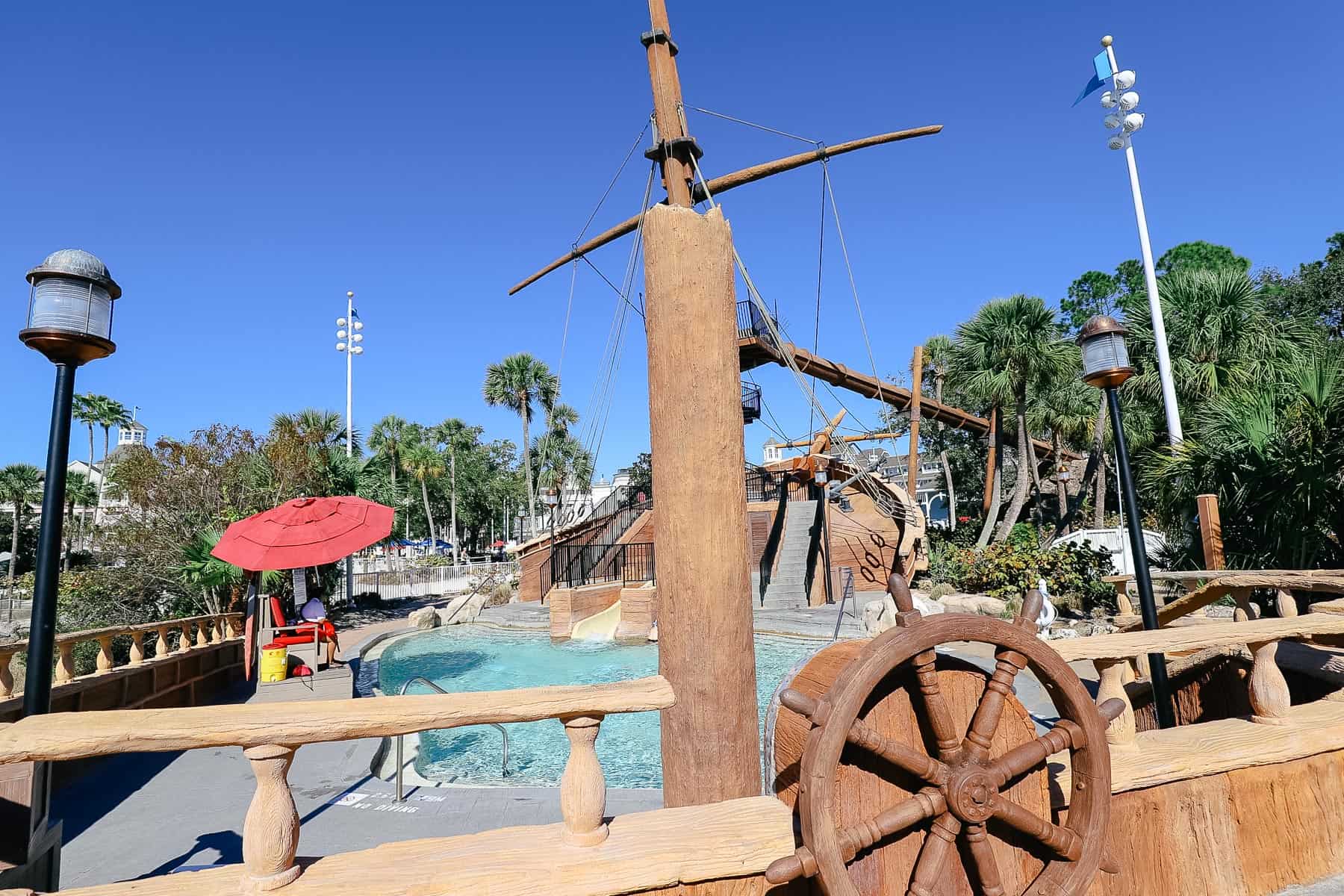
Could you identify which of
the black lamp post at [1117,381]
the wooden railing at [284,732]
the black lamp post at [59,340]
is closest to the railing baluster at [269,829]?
the wooden railing at [284,732]

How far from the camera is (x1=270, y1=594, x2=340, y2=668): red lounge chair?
27.8ft

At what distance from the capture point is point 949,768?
1949 millimetres

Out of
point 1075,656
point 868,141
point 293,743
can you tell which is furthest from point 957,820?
point 868,141

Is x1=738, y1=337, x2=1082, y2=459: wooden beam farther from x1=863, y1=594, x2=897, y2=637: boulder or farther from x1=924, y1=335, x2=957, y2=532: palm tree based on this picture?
x1=863, y1=594, x2=897, y2=637: boulder

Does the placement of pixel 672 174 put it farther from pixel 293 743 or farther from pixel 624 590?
pixel 624 590

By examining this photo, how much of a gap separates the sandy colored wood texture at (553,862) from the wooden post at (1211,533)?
7446mm

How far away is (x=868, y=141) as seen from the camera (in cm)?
539

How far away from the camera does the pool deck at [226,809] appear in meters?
4.24

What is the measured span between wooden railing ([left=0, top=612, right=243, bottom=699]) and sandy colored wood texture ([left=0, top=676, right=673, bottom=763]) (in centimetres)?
385

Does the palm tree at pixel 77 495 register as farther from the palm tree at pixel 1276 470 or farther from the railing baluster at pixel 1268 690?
the railing baluster at pixel 1268 690

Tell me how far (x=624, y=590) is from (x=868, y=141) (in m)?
12.5

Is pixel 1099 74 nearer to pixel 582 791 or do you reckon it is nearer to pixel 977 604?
pixel 977 604

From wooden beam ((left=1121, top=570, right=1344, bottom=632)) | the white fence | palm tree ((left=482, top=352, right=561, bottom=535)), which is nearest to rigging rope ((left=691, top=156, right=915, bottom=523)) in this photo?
wooden beam ((left=1121, top=570, right=1344, bottom=632))

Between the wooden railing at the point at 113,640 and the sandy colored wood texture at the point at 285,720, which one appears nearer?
the sandy colored wood texture at the point at 285,720
